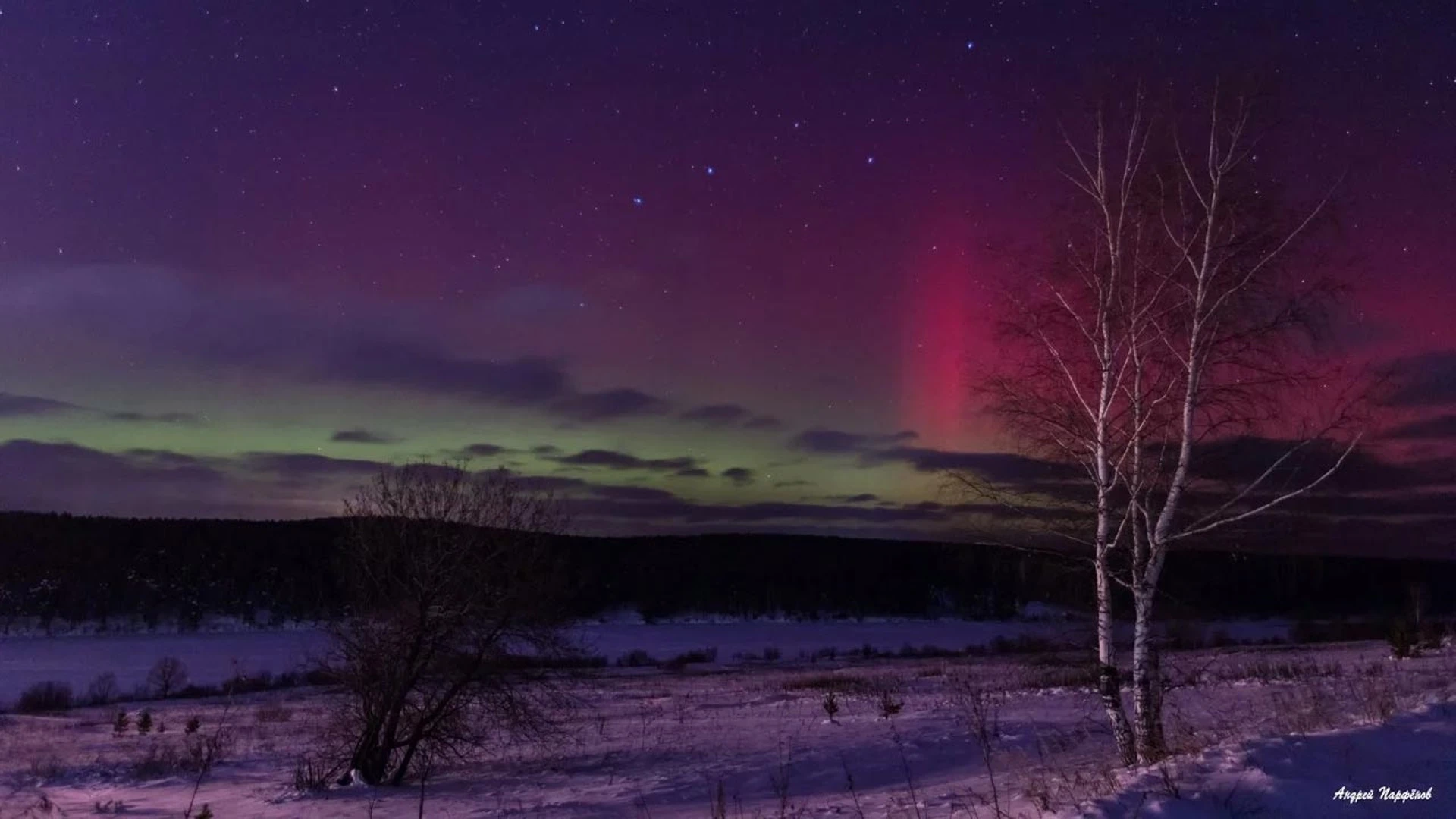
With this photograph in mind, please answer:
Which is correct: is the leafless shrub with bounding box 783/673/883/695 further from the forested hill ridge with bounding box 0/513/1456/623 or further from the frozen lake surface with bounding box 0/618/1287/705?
the forested hill ridge with bounding box 0/513/1456/623

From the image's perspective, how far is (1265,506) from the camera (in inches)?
484

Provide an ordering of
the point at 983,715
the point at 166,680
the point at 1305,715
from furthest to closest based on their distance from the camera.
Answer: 1. the point at 166,680
2. the point at 983,715
3. the point at 1305,715

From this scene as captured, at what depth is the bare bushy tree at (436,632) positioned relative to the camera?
18484 millimetres

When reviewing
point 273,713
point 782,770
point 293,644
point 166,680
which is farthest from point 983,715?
point 293,644

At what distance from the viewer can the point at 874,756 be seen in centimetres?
1734

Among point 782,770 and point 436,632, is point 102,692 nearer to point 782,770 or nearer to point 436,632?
point 436,632

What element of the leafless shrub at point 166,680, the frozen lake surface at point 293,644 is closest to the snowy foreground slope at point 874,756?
the leafless shrub at point 166,680

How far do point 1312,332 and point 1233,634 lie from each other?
194ft

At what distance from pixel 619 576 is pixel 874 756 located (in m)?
118

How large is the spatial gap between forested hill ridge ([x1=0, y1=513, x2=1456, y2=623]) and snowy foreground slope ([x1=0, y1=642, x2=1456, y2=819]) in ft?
126

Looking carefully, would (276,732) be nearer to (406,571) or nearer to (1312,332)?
(406,571)

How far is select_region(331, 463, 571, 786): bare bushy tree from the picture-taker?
1848cm

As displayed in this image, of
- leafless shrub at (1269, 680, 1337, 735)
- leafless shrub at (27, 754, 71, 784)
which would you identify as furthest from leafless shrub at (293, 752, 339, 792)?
leafless shrub at (1269, 680, 1337, 735)

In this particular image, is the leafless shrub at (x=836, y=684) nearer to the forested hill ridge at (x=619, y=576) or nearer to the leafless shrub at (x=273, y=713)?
the leafless shrub at (x=273, y=713)
